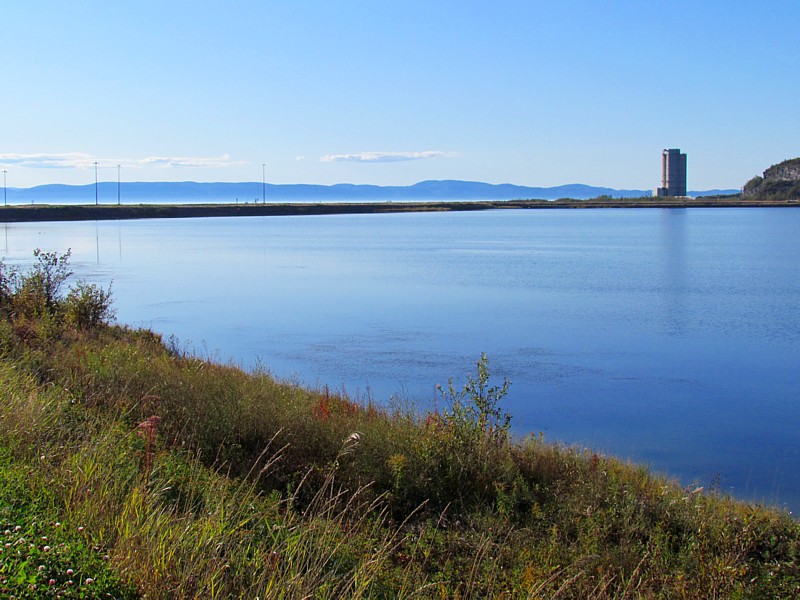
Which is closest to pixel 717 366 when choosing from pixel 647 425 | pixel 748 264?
pixel 647 425

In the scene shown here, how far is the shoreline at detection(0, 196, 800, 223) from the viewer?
8088 centimetres

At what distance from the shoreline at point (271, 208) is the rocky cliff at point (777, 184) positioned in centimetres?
558

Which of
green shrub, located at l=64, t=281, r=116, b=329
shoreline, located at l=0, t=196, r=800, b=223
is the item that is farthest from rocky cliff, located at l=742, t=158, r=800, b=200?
green shrub, located at l=64, t=281, r=116, b=329

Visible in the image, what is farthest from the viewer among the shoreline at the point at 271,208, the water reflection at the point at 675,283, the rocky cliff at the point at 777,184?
the rocky cliff at the point at 777,184

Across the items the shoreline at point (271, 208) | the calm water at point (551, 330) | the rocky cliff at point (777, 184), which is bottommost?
the calm water at point (551, 330)

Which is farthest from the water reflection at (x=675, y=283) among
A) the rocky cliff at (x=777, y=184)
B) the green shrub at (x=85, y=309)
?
the rocky cliff at (x=777, y=184)

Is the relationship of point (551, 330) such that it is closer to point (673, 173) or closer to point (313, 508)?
point (313, 508)

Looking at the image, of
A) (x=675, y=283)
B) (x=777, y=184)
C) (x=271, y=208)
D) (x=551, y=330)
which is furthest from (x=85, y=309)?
(x=777, y=184)

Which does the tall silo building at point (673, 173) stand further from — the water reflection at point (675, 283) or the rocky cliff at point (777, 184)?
the water reflection at point (675, 283)

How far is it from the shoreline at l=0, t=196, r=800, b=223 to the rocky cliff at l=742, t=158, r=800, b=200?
5.58 meters

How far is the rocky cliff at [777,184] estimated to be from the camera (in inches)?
5384

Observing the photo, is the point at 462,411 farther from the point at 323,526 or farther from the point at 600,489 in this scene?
the point at 323,526

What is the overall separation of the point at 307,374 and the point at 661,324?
9.27 m

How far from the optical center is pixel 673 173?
498 ft
